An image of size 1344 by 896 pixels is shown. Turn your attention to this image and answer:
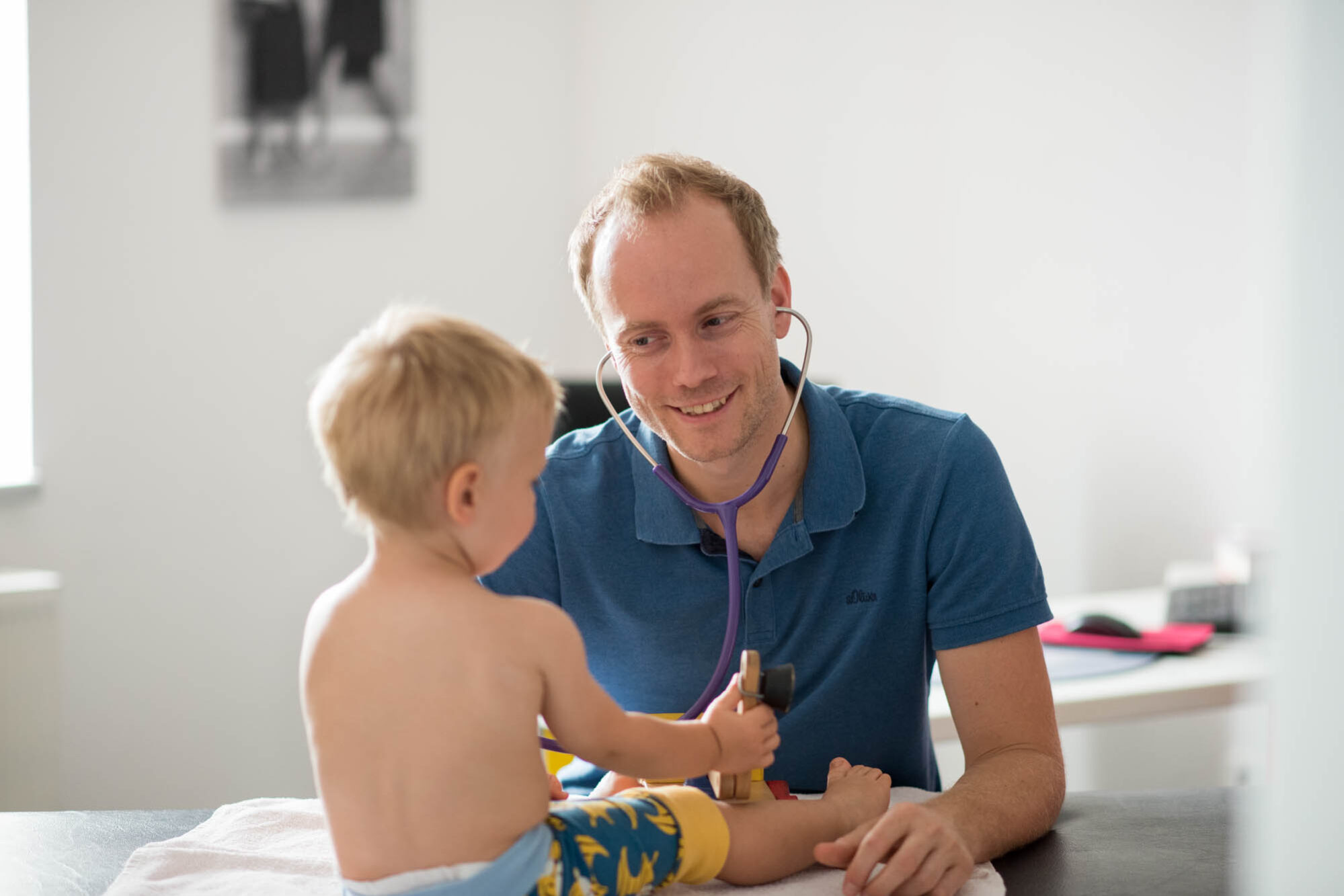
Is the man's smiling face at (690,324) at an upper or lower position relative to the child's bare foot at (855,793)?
upper

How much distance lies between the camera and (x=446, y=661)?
2.76ft

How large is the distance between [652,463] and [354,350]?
0.53 meters

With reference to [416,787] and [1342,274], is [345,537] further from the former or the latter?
[1342,274]

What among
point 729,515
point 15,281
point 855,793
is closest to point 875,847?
point 855,793

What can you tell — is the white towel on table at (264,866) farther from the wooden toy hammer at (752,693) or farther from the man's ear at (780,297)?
the man's ear at (780,297)

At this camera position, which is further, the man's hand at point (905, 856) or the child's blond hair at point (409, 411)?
the man's hand at point (905, 856)

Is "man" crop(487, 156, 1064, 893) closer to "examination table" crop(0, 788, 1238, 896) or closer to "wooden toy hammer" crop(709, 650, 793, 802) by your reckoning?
"examination table" crop(0, 788, 1238, 896)

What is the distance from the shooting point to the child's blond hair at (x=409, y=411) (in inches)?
33.3

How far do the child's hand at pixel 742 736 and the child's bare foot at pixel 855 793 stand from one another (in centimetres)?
13

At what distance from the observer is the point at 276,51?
289cm

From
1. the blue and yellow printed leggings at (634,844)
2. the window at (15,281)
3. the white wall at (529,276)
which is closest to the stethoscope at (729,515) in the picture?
the blue and yellow printed leggings at (634,844)

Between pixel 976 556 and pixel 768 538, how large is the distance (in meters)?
0.24

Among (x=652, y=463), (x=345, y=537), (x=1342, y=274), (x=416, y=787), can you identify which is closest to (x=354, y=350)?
(x=416, y=787)

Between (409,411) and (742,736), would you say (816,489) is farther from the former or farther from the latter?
(409,411)
